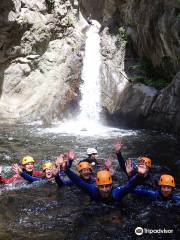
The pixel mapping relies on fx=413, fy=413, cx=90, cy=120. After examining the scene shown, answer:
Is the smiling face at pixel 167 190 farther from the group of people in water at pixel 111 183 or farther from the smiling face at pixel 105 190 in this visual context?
the smiling face at pixel 105 190

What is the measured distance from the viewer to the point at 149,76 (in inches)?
761

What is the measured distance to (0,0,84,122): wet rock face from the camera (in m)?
20.0

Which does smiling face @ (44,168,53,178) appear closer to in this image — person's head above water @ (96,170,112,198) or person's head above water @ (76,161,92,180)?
person's head above water @ (76,161,92,180)

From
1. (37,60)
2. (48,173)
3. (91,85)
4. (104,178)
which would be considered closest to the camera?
(104,178)

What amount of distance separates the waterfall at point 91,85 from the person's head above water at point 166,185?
39.1 feet

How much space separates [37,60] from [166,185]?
1535 centimetres

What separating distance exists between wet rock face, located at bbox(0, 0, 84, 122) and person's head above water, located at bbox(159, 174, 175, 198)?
12580mm

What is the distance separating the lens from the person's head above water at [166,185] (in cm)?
749

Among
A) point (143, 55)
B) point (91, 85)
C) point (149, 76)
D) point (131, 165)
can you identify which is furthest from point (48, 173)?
point (91, 85)

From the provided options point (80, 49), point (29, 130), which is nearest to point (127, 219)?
point (29, 130)

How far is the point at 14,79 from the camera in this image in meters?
20.9

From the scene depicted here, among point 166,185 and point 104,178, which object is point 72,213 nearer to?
point 104,178

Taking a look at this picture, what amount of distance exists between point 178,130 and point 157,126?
126 centimetres

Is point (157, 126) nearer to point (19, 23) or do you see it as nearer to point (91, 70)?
point (91, 70)
